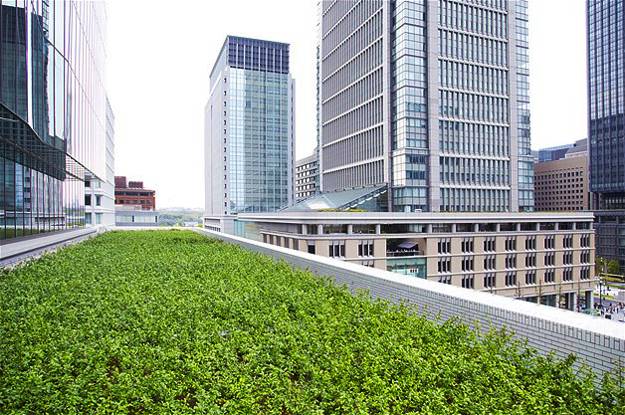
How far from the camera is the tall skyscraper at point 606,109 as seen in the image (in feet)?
309

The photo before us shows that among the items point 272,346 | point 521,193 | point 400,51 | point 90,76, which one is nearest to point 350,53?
point 400,51

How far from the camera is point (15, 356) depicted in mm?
5785

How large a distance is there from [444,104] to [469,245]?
19446mm

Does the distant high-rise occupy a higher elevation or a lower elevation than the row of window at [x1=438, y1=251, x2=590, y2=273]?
higher

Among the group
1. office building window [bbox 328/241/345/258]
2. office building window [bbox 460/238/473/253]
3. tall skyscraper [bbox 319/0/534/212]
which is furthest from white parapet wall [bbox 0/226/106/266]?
tall skyscraper [bbox 319/0/534/212]

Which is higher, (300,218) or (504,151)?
(504,151)

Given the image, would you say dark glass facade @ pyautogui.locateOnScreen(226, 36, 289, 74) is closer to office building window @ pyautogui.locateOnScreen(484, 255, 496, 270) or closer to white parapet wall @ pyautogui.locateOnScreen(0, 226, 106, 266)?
office building window @ pyautogui.locateOnScreen(484, 255, 496, 270)

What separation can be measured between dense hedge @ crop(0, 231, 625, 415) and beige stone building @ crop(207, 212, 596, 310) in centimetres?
3286

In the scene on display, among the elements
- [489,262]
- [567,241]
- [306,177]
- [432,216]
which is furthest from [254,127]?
[567,241]

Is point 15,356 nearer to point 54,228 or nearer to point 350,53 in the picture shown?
point 54,228

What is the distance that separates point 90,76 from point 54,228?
452 inches

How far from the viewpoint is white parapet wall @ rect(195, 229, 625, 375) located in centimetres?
587

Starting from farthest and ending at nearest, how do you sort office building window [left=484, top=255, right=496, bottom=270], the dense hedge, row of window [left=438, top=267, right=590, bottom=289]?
office building window [left=484, top=255, right=496, bottom=270] < row of window [left=438, top=267, right=590, bottom=289] < the dense hedge

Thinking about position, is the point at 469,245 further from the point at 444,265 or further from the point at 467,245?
the point at 444,265
